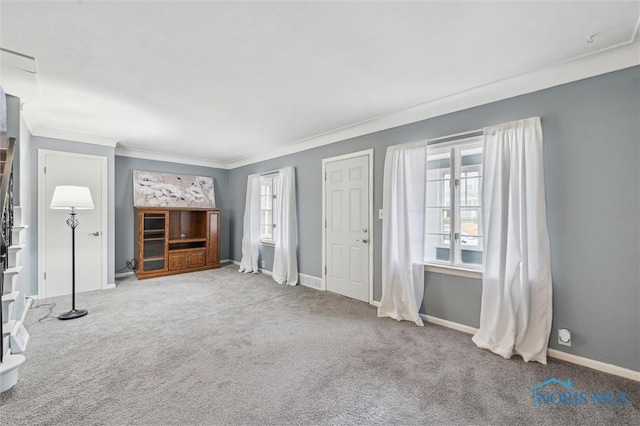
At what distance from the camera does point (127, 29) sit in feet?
6.32

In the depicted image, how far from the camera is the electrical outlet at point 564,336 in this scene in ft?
7.81

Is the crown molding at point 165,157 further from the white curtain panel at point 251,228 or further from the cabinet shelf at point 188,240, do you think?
the cabinet shelf at point 188,240

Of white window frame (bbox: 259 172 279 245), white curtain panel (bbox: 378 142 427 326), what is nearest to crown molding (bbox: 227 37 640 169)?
white curtain panel (bbox: 378 142 427 326)

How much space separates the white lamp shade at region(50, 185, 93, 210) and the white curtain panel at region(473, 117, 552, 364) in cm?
456

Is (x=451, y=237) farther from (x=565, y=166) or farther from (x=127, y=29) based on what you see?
(x=127, y=29)

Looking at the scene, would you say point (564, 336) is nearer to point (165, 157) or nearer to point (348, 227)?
point (348, 227)

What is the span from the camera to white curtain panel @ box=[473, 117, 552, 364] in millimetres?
2426

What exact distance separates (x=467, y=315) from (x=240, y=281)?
3641 mm

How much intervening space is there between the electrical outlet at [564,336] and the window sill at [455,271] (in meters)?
0.72

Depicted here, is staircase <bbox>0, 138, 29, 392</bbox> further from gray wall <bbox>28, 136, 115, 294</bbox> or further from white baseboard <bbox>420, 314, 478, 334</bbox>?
white baseboard <bbox>420, 314, 478, 334</bbox>

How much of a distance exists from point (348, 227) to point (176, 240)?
354 cm

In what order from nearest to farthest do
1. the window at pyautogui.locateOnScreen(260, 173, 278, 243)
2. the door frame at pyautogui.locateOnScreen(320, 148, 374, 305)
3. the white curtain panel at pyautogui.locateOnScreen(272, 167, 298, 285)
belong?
the door frame at pyautogui.locateOnScreen(320, 148, 374, 305) < the white curtain panel at pyautogui.locateOnScreen(272, 167, 298, 285) < the window at pyautogui.locateOnScreen(260, 173, 278, 243)

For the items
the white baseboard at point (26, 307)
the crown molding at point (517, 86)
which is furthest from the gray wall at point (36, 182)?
the crown molding at point (517, 86)

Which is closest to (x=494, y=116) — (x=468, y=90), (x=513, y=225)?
(x=468, y=90)
